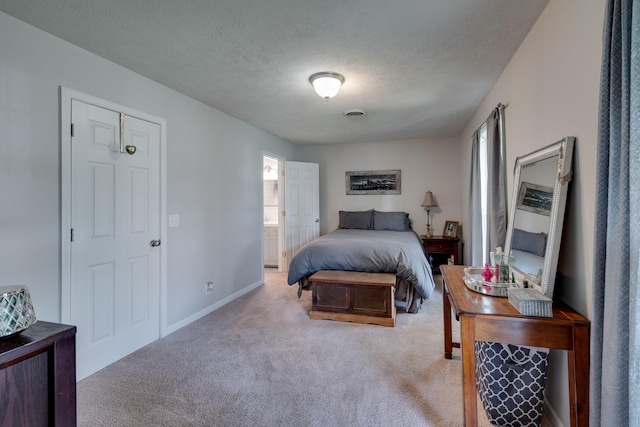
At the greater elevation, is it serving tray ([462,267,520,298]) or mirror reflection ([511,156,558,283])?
mirror reflection ([511,156,558,283])

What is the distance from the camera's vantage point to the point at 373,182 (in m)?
5.65

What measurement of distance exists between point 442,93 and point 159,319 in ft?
11.4

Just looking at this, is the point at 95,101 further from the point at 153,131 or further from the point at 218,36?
the point at 218,36

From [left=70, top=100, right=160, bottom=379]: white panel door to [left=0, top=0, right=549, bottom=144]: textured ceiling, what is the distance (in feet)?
1.85

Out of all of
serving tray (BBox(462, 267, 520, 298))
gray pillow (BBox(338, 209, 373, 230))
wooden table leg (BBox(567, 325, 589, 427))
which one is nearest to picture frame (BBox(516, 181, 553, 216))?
serving tray (BBox(462, 267, 520, 298))

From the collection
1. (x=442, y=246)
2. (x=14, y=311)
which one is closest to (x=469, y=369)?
(x=14, y=311)

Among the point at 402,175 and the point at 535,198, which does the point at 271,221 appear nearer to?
the point at 402,175

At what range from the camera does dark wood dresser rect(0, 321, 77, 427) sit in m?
0.93

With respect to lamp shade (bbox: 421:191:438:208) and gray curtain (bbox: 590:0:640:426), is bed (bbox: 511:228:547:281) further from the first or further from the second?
lamp shade (bbox: 421:191:438:208)

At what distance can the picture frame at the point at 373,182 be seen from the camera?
5.54 meters

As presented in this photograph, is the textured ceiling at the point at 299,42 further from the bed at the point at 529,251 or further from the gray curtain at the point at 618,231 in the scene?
the bed at the point at 529,251

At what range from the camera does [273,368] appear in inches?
89.7

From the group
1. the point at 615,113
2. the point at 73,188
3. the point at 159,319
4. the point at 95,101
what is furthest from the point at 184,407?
the point at 615,113

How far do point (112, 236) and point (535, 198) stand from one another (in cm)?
292
